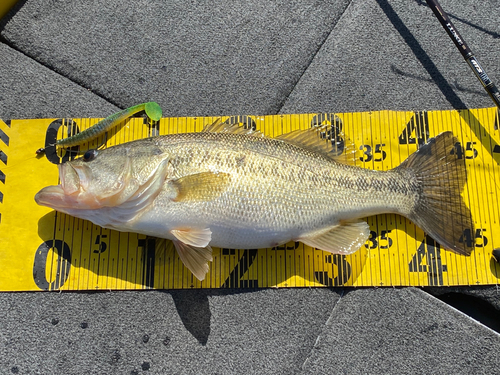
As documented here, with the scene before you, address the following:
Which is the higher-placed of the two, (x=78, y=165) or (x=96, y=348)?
(x=78, y=165)

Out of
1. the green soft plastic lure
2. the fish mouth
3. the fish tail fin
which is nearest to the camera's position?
the fish mouth

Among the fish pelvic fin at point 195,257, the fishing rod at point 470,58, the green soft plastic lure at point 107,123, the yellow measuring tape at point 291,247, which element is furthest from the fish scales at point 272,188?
the fishing rod at point 470,58

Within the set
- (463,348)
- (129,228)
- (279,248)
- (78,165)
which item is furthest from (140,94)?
(463,348)

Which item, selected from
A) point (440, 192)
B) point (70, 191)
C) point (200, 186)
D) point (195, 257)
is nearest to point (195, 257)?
point (195, 257)

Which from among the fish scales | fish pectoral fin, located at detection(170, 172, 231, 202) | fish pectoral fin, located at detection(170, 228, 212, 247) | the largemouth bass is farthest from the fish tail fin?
fish pectoral fin, located at detection(170, 228, 212, 247)

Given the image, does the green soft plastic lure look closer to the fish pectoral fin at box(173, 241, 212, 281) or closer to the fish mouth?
the fish mouth

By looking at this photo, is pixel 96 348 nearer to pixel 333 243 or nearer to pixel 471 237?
pixel 333 243

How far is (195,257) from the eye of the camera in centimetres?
204

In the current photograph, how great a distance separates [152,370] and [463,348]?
6.80ft

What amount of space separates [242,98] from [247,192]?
3.10ft

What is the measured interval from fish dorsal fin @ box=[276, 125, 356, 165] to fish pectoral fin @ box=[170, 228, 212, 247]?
0.81m

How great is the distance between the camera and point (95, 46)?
8.43 feet

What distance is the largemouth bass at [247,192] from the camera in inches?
74.5

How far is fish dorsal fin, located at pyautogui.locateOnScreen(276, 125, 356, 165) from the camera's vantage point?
2184mm
